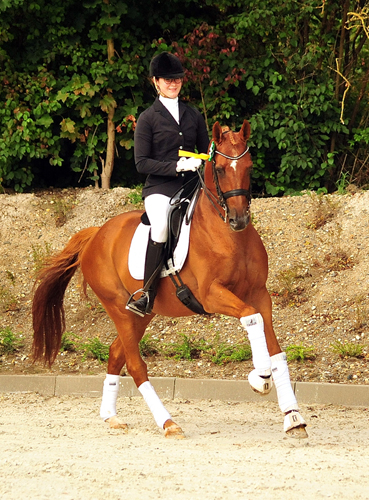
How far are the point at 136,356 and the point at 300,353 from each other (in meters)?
2.64

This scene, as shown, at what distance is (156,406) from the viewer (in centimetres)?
664

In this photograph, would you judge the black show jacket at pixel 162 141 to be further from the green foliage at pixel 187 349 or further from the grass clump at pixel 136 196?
the grass clump at pixel 136 196

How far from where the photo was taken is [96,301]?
453 inches

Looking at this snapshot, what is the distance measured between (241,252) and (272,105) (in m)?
7.49

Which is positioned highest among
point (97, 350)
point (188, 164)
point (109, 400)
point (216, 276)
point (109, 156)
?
point (188, 164)

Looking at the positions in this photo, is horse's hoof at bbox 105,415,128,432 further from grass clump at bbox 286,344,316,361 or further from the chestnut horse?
grass clump at bbox 286,344,316,361

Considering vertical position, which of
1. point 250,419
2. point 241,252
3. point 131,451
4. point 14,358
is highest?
point 241,252

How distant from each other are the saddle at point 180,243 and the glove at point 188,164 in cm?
33

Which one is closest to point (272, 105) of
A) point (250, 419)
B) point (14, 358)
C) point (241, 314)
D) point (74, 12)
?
point (74, 12)

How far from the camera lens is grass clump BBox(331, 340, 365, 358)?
8953mm

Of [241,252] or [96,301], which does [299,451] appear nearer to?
[241,252]

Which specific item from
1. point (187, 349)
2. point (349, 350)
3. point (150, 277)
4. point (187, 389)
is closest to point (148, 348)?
point (187, 349)

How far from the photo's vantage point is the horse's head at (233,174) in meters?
5.68

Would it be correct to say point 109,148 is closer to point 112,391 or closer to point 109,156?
point 109,156
